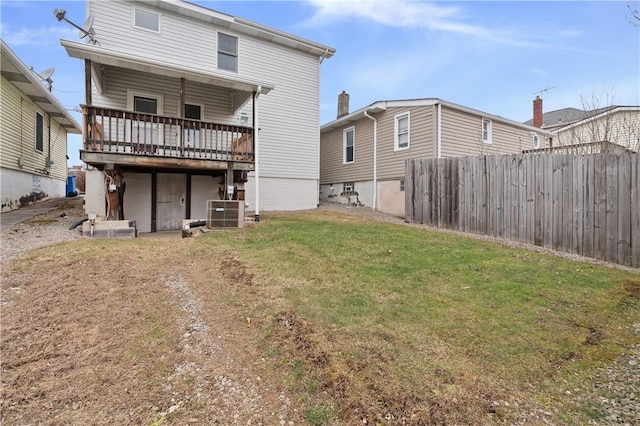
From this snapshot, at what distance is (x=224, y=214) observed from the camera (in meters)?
8.09

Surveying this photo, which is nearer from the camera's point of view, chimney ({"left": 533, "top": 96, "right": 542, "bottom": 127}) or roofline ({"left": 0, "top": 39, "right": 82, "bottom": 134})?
roofline ({"left": 0, "top": 39, "right": 82, "bottom": 134})

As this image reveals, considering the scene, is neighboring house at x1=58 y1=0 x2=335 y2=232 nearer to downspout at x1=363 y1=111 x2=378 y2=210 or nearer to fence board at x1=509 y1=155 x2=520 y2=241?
downspout at x1=363 y1=111 x2=378 y2=210

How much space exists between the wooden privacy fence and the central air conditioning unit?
5.62 m

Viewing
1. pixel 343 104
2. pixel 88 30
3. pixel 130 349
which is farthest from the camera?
pixel 343 104

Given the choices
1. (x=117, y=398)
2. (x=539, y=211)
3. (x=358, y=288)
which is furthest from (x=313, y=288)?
(x=539, y=211)

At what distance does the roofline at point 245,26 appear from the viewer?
11.0 meters

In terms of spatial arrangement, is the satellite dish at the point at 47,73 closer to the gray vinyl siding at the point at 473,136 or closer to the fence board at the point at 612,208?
the gray vinyl siding at the point at 473,136

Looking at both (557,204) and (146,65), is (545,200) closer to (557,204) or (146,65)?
(557,204)

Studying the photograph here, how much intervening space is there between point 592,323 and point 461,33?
1155cm

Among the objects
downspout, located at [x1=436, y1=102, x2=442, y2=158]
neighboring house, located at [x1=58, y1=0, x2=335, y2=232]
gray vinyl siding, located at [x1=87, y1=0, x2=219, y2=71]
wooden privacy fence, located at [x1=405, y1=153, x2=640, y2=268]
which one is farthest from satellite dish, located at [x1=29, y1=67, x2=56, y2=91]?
downspout, located at [x1=436, y1=102, x2=442, y2=158]

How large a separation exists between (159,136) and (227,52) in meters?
5.23

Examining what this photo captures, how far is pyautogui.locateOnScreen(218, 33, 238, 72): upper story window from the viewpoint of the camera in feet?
39.6

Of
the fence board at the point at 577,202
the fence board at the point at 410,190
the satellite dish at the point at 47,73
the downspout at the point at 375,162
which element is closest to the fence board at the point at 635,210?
the fence board at the point at 577,202

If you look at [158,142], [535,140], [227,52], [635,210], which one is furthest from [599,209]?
[227,52]
